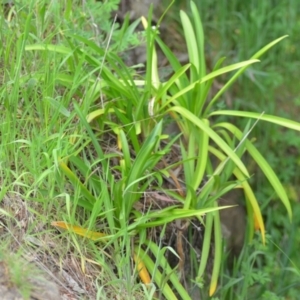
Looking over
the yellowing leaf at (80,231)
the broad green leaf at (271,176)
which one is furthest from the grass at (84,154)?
the broad green leaf at (271,176)

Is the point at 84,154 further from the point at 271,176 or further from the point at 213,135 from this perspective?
the point at 271,176

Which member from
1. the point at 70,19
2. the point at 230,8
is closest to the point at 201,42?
the point at 70,19

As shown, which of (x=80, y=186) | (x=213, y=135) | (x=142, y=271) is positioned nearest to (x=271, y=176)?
(x=213, y=135)

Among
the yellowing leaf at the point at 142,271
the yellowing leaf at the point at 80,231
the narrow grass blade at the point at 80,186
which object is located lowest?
the yellowing leaf at the point at 142,271

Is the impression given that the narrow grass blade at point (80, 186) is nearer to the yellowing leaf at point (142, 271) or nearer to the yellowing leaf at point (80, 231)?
the yellowing leaf at point (80, 231)

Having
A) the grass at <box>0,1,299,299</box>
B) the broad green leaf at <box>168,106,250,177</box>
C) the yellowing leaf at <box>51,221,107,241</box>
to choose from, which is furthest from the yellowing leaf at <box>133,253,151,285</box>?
the broad green leaf at <box>168,106,250,177</box>

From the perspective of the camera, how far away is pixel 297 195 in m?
3.54

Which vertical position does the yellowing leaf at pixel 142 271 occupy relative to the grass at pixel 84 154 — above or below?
below

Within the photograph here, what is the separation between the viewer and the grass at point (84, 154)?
75.9 inches

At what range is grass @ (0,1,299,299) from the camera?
1927 millimetres

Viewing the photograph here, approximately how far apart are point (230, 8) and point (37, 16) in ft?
5.18

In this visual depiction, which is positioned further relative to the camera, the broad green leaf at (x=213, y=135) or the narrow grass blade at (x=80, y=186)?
the broad green leaf at (x=213, y=135)

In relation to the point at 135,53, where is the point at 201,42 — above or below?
above

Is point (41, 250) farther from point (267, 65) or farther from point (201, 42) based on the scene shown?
point (267, 65)
